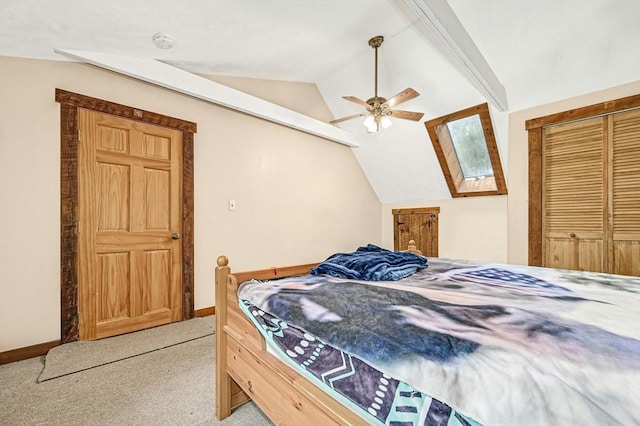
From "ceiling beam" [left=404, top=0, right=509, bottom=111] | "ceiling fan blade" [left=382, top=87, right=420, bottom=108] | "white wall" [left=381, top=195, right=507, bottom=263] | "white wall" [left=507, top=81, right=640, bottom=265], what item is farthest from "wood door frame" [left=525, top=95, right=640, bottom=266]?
"ceiling fan blade" [left=382, top=87, right=420, bottom=108]

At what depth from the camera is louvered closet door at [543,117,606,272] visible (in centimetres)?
263

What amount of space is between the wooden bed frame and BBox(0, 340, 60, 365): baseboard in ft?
5.38

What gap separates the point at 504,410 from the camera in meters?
0.54

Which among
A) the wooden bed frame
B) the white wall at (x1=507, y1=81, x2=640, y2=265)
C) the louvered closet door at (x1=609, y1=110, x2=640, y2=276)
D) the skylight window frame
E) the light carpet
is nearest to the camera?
the wooden bed frame

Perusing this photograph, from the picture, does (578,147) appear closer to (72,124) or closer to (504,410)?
(504,410)

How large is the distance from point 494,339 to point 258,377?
0.96 meters

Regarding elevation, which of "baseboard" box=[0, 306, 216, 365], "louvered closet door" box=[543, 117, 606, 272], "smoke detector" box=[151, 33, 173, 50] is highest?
"smoke detector" box=[151, 33, 173, 50]

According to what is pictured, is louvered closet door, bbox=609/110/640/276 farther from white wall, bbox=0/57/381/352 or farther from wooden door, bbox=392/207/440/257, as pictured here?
white wall, bbox=0/57/381/352

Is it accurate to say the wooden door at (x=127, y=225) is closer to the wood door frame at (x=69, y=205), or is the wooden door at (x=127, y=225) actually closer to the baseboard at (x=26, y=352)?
the wood door frame at (x=69, y=205)

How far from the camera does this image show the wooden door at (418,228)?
14.6 ft

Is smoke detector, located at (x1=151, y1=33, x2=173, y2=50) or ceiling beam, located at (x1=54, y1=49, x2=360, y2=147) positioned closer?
smoke detector, located at (x1=151, y1=33, x2=173, y2=50)

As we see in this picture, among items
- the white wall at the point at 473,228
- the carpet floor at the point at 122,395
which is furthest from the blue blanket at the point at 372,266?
the white wall at the point at 473,228

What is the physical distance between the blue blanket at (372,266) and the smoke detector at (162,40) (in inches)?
81.5

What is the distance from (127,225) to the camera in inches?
99.3
